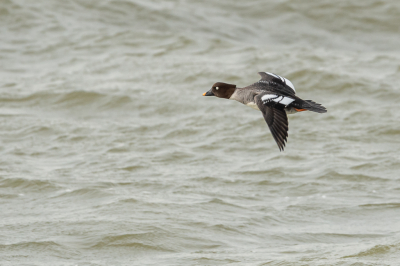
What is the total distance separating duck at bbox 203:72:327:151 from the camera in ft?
19.0

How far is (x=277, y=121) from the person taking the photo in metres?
5.82

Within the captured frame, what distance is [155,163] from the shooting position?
9867 mm

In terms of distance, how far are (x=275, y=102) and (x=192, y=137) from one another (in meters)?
4.99

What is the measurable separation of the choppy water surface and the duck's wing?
166 centimetres

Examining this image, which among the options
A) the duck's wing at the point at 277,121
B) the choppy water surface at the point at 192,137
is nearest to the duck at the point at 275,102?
the duck's wing at the point at 277,121

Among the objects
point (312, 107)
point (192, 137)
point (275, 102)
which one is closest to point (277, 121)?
point (275, 102)

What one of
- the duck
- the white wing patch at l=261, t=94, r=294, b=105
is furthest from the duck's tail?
the white wing patch at l=261, t=94, r=294, b=105

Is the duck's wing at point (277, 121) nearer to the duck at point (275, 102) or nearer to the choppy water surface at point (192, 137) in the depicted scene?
the duck at point (275, 102)

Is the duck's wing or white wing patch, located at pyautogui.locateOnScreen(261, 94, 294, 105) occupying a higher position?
white wing patch, located at pyautogui.locateOnScreen(261, 94, 294, 105)

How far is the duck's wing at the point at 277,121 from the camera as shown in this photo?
5.75m

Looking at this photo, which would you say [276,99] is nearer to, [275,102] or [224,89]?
[275,102]

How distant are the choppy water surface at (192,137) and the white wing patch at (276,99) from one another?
6.05 feet

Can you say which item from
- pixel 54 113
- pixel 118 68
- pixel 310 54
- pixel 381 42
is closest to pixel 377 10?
pixel 381 42

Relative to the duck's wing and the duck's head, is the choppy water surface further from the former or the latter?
the duck's head
